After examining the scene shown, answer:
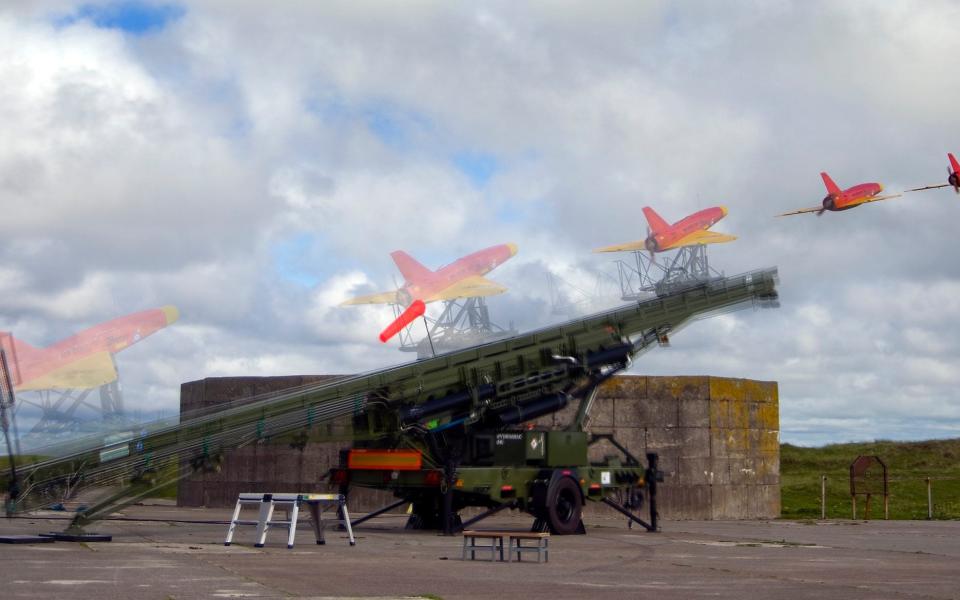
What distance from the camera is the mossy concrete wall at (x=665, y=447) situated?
28.7 metres

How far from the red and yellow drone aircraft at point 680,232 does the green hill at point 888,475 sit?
318 inches

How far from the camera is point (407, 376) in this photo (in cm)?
2127

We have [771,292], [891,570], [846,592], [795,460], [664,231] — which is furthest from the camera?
[795,460]

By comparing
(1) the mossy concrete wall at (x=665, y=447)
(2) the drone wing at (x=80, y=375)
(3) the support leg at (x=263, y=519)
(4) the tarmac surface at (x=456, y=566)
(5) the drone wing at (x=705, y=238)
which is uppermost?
(5) the drone wing at (x=705, y=238)

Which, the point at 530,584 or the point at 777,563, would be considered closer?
the point at 530,584

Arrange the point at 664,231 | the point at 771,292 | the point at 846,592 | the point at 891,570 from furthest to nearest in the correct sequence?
the point at 664,231 → the point at 771,292 → the point at 891,570 → the point at 846,592

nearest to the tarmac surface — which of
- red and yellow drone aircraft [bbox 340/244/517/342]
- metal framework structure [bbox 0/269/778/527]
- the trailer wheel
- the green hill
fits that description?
the trailer wheel

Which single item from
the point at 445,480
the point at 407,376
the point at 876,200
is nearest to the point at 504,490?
the point at 445,480

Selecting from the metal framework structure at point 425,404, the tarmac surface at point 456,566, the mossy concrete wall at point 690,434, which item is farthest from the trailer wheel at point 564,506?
the mossy concrete wall at point 690,434

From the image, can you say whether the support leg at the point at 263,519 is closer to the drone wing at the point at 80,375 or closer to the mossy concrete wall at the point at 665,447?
the mossy concrete wall at the point at 665,447

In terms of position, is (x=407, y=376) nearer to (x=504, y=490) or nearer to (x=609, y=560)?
(x=504, y=490)

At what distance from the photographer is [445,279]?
56.0m

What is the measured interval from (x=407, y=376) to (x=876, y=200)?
532 inches

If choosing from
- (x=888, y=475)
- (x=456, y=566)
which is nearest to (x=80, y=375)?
(x=888, y=475)
